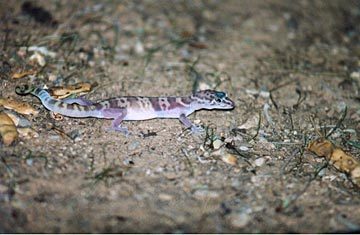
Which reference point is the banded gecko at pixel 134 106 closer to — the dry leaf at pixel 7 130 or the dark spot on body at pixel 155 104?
the dark spot on body at pixel 155 104

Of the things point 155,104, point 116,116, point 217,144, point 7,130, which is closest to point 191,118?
point 155,104

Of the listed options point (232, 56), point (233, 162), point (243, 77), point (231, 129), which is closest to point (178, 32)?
point (232, 56)

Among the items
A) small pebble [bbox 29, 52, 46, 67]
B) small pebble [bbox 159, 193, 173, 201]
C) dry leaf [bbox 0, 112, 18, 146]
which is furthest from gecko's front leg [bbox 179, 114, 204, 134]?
small pebble [bbox 29, 52, 46, 67]

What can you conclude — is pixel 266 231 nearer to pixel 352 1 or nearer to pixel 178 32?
pixel 178 32

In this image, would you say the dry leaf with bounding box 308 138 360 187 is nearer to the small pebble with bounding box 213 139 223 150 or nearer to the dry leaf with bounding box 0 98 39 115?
the small pebble with bounding box 213 139 223 150

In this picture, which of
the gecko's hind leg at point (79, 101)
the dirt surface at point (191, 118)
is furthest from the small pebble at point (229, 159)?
the gecko's hind leg at point (79, 101)

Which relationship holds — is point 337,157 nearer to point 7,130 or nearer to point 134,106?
point 134,106
